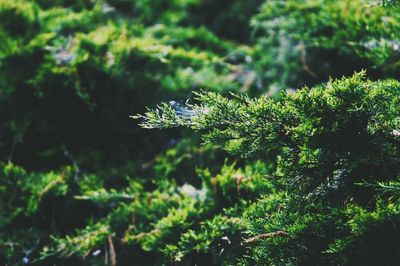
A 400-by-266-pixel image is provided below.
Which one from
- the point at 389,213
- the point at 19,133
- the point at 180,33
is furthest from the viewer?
the point at 180,33

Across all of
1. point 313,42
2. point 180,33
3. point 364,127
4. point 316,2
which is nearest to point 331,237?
point 364,127

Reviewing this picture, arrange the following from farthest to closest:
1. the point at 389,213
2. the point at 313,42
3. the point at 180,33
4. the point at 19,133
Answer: the point at 180,33 < the point at 313,42 < the point at 19,133 < the point at 389,213

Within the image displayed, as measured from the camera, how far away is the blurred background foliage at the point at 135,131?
1873mm

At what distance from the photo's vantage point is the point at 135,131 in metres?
2.63

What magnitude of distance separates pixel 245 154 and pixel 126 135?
4.78ft

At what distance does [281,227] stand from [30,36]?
2098 mm

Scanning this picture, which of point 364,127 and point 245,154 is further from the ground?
point 364,127

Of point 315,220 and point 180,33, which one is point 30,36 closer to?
point 180,33

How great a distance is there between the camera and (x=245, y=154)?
1340 mm

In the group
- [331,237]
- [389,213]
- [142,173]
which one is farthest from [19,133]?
[389,213]

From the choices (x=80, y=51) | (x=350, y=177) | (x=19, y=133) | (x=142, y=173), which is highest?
(x=80, y=51)

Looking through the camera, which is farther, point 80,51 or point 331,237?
point 80,51

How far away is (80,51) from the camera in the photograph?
2354 millimetres

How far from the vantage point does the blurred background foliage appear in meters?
1.87
